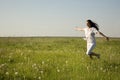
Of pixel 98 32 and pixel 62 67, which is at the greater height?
pixel 98 32

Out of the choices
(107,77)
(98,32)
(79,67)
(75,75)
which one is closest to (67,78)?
(75,75)

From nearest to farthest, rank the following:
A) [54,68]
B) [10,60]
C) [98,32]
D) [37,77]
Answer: [37,77], [54,68], [10,60], [98,32]

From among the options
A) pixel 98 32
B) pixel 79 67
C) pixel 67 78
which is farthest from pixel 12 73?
pixel 98 32

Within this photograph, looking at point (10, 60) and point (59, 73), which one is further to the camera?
point (10, 60)

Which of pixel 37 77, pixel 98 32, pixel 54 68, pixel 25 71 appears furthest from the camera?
pixel 98 32

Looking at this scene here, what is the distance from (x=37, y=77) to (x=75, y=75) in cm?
119

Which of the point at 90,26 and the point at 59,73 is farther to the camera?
the point at 90,26

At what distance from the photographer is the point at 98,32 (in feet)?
40.7

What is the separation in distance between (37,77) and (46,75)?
1.11 feet

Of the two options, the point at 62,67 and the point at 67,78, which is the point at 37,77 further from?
the point at 62,67

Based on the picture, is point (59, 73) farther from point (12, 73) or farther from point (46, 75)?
point (12, 73)

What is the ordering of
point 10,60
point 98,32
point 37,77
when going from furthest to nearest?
1. point 98,32
2. point 10,60
3. point 37,77

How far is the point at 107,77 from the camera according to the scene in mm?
8500

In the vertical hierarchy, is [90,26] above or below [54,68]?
above
